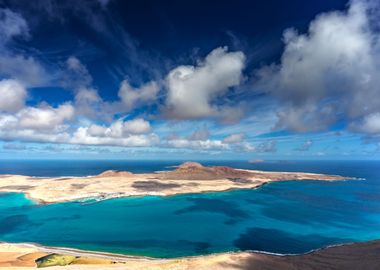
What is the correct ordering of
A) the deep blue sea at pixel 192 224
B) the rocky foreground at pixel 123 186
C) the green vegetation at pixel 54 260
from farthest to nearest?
the rocky foreground at pixel 123 186 < the deep blue sea at pixel 192 224 < the green vegetation at pixel 54 260

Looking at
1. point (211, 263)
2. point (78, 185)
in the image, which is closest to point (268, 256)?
point (211, 263)

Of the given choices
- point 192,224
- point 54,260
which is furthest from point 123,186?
point 54,260

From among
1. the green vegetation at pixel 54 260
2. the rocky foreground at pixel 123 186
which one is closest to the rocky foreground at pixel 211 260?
the green vegetation at pixel 54 260

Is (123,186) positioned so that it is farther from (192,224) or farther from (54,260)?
(54,260)

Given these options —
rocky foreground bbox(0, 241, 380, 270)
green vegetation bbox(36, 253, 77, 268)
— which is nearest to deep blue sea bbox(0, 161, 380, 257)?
rocky foreground bbox(0, 241, 380, 270)

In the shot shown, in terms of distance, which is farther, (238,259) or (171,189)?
(171,189)

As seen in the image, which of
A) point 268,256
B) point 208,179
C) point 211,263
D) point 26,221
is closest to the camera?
point 211,263

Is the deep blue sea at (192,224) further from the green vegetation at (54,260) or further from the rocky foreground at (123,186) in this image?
the rocky foreground at (123,186)

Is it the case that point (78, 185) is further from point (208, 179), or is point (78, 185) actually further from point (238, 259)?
point (238, 259)
